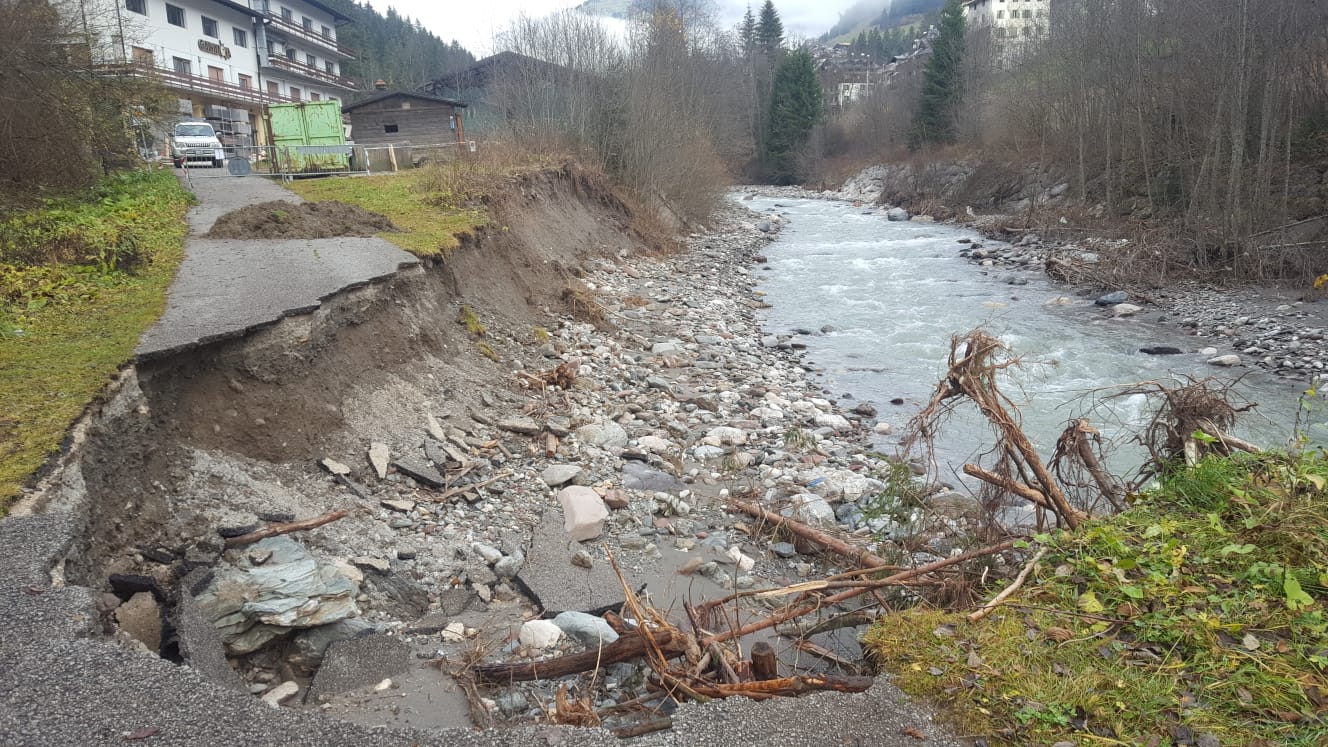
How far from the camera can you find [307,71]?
42500 millimetres

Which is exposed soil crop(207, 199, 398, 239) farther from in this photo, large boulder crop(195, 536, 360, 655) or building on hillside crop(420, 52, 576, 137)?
building on hillside crop(420, 52, 576, 137)

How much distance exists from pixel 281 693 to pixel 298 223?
7591mm

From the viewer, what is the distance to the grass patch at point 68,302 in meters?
4.16

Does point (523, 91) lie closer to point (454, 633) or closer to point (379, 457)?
point (379, 457)

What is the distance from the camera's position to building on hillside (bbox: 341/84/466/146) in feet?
88.5

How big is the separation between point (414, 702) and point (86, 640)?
51.3 inches

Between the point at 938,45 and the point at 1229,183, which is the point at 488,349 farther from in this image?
the point at 938,45

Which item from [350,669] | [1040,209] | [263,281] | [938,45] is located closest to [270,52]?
[938,45]

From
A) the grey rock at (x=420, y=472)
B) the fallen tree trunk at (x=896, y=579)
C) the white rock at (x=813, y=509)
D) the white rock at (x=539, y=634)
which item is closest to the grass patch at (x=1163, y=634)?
the fallen tree trunk at (x=896, y=579)

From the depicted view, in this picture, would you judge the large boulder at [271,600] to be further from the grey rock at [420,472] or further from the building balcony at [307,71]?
the building balcony at [307,71]

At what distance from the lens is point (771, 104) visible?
5478cm

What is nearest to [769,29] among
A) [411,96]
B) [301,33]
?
[301,33]

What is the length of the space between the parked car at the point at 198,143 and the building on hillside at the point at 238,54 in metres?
3.45

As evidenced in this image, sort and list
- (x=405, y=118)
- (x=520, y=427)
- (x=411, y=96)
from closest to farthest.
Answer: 1. (x=520, y=427)
2. (x=411, y=96)
3. (x=405, y=118)
